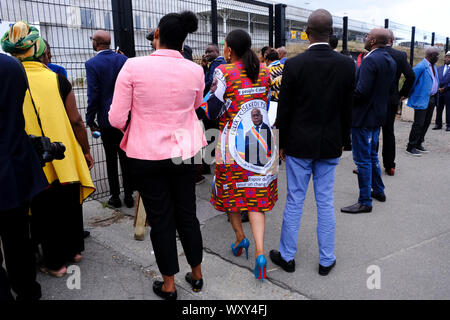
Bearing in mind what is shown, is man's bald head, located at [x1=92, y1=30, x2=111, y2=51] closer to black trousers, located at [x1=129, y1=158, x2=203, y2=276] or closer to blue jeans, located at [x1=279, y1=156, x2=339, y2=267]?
black trousers, located at [x1=129, y1=158, x2=203, y2=276]

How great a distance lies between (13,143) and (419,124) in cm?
689

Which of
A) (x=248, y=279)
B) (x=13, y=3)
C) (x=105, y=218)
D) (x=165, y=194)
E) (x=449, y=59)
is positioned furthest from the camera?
(x=449, y=59)


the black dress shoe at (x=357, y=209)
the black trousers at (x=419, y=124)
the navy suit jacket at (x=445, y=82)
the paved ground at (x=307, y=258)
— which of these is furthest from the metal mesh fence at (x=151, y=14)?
the navy suit jacket at (x=445, y=82)

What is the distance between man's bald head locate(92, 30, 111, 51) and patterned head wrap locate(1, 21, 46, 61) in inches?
57.1

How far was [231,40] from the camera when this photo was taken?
10.6 feet

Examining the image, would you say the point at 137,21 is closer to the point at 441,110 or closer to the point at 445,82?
the point at 445,82

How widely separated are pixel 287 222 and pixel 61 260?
1.98 metres

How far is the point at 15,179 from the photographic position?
8.09 feet

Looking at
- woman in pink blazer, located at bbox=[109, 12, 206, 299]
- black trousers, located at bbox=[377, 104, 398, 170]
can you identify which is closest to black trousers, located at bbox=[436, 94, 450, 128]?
black trousers, located at bbox=[377, 104, 398, 170]

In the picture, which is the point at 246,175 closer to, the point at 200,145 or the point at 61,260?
the point at 200,145

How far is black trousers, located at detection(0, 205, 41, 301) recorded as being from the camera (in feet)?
8.63

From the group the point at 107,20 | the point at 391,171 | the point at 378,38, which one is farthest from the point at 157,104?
the point at 391,171
